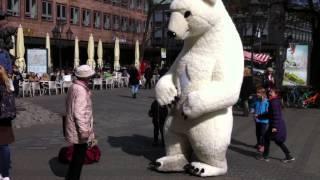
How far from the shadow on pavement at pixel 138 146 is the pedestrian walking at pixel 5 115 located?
9.30 ft

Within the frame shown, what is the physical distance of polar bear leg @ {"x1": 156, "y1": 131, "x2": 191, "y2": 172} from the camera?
773cm

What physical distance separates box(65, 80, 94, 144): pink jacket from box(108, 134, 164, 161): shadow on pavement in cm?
246

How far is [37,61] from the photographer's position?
2530 cm

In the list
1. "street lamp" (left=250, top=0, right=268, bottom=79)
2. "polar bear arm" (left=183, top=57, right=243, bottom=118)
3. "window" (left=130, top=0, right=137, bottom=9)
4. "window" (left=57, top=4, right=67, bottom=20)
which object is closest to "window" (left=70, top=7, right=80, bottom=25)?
"window" (left=57, top=4, right=67, bottom=20)

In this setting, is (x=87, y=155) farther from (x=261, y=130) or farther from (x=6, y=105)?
(x=261, y=130)

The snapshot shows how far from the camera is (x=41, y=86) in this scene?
2478cm

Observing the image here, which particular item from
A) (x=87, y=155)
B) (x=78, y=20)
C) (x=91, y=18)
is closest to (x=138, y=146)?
(x=87, y=155)

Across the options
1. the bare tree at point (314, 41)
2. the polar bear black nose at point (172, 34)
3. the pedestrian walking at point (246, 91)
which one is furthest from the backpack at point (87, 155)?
the bare tree at point (314, 41)

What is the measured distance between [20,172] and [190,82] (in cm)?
289

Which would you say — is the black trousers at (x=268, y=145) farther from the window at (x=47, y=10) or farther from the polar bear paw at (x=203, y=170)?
the window at (x=47, y=10)

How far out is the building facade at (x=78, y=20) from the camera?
43188 millimetres

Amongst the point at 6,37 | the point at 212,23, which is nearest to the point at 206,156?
the point at 212,23

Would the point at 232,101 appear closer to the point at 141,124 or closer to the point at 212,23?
the point at 212,23

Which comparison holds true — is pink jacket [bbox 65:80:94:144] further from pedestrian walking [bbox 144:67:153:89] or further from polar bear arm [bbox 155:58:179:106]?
pedestrian walking [bbox 144:67:153:89]
